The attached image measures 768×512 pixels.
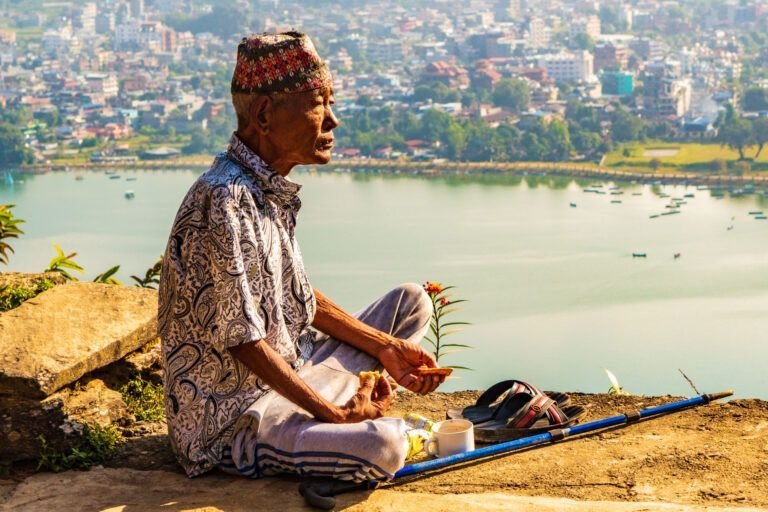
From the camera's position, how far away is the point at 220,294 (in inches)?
45.9

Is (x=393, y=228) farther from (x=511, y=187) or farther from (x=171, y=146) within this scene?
(x=171, y=146)

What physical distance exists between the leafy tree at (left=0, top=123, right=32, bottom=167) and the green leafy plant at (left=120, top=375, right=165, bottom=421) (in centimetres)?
2468

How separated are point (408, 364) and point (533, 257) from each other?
47.1 ft

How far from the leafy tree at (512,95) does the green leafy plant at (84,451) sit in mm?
28998

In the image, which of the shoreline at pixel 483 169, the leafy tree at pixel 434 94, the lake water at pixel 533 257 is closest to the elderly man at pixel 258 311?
the lake water at pixel 533 257

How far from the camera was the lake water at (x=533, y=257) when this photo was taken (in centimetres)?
1101

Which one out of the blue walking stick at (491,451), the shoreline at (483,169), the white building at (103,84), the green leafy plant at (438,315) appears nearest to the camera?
the blue walking stick at (491,451)

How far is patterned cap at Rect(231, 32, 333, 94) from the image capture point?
3.94 feet

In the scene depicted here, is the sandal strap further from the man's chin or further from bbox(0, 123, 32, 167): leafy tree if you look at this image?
bbox(0, 123, 32, 167): leafy tree

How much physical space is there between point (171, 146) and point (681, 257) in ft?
48.8

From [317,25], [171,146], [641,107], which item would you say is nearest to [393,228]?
[171,146]

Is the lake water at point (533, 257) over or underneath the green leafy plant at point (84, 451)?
underneath

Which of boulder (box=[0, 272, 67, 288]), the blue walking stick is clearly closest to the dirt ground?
the blue walking stick

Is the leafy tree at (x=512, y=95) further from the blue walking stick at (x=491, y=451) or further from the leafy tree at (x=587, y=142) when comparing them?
the blue walking stick at (x=491, y=451)
